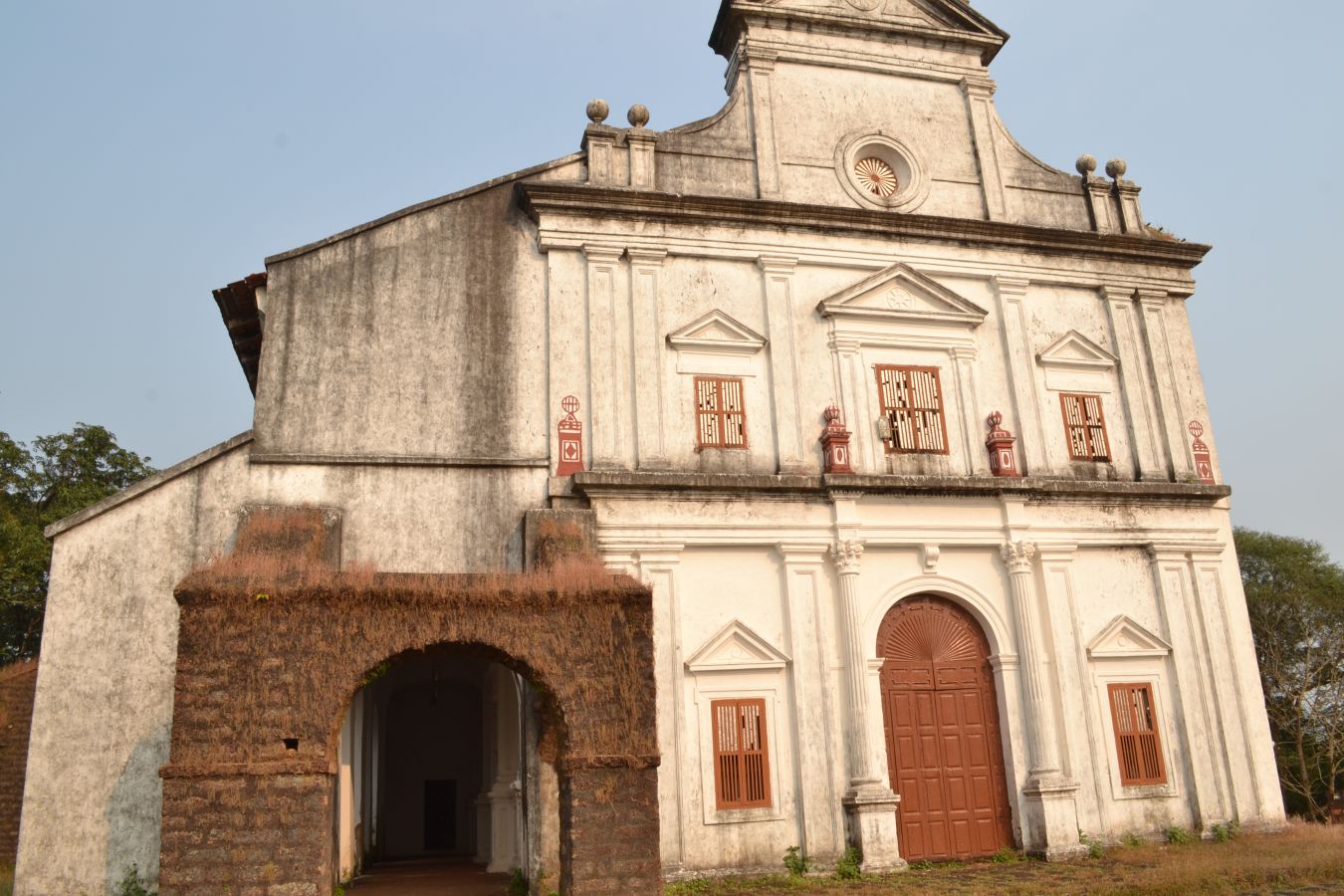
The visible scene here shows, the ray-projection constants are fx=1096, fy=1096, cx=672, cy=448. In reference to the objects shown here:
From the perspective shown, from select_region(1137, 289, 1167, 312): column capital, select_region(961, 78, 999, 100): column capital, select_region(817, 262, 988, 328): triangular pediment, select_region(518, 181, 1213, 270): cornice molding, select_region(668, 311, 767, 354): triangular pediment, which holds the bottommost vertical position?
select_region(668, 311, 767, 354): triangular pediment

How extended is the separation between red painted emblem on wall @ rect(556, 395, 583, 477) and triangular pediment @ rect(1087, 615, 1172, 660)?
7423 mm

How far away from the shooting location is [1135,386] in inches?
653

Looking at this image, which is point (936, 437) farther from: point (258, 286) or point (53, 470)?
point (53, 470)

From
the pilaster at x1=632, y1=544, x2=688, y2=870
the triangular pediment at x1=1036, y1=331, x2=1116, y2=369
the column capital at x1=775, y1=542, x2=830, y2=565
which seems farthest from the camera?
the triangular pediment at x1=1036, y1=331, x2=1116, y2=369

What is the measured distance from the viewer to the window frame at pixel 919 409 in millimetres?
15367

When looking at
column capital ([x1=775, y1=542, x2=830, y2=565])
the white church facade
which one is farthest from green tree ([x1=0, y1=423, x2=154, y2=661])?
column capital ([x1=775, y1=542, x2=830, y2=565])

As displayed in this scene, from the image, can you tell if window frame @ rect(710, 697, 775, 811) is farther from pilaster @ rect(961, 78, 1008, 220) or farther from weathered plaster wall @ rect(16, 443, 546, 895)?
pilaster @ rect(961, 78, 1008, 220)

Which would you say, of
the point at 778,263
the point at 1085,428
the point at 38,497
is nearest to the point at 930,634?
the point at 1085,428

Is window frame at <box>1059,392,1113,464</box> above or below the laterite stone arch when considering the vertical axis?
above

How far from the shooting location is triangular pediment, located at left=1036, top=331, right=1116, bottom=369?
16.3 metres

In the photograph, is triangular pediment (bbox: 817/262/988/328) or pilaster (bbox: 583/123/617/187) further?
triangular pediment (bbox: 817/262/988/328)

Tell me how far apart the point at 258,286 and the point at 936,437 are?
9543mm

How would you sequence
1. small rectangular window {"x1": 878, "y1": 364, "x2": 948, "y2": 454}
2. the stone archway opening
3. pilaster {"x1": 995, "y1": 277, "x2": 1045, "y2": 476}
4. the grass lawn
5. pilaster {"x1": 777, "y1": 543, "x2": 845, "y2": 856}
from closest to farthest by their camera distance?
the grass lawn
the stone archway opening
pilaster {"x1": 777, "y1": 543, "x2": 845, "y2": 856}
small rectangular window {"x1": 878, "y1": 364, "x2": 948, "y2": 454}
pilaster {"x1": 995, "y1": 277, "x2": 1045, "y2": 476}

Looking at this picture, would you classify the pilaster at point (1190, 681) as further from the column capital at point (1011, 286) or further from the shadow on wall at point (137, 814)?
the shadow on wall at point (137, 814)
